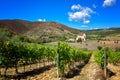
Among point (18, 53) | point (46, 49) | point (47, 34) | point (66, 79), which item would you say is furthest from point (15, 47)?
point (47, 34)

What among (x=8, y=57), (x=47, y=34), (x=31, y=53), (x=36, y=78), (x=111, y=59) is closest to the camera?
(x=36, y=78)

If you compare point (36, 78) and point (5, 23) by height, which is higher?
point (5, 23)

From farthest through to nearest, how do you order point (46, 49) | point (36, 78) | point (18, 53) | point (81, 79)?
point (46, 49) < point (18, 53) < point (36, 78) < point (81, 79)

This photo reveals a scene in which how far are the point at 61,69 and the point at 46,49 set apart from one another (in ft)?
55.4

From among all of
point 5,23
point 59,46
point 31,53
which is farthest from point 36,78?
point 5,23

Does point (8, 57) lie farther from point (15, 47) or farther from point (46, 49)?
point (46, 49)

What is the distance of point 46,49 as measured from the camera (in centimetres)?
3816

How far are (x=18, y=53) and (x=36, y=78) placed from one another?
16.7 feet

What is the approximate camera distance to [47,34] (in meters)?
178

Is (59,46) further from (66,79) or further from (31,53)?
(31,53)

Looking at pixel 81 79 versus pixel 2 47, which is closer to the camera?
pixel 81 79

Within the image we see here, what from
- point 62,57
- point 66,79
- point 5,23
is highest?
point 5,23

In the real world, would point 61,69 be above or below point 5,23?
below

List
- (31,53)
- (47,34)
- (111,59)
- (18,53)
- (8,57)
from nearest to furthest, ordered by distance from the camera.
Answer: (8,57), (18,53), (31,53), (111,59), (47,34)
